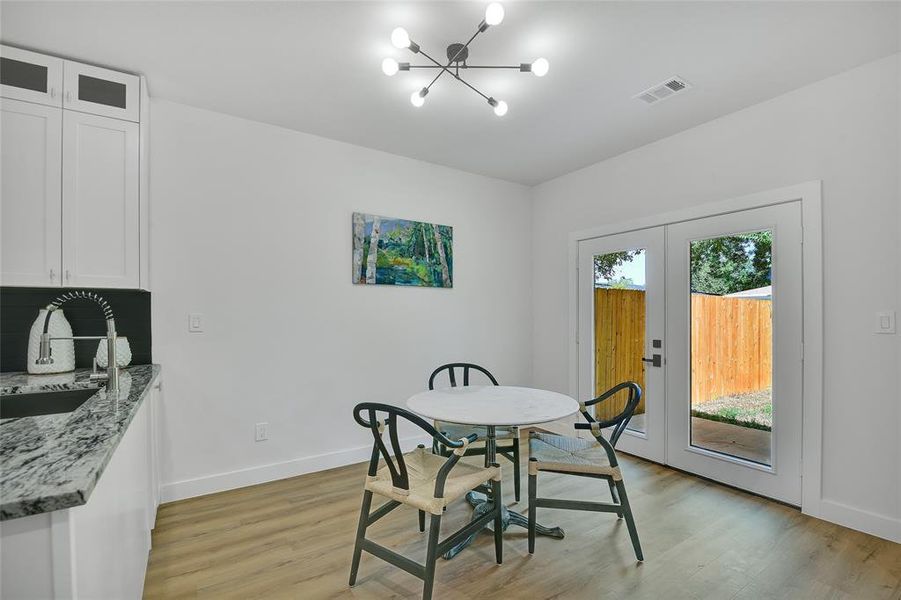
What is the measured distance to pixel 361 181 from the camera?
372cm

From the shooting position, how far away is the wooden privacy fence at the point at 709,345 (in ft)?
9.70

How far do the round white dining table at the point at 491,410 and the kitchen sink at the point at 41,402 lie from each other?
1.66 meters

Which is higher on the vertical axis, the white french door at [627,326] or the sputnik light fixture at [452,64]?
the sputnik light fixture at [452,64]

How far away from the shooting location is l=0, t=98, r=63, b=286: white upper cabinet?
7.22ft

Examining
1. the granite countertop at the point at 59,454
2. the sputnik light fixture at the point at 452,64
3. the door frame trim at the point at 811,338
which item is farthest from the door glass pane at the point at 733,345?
the granite countertop at the point at 59,454

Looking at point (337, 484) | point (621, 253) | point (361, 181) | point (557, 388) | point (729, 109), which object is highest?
point (729, 109)

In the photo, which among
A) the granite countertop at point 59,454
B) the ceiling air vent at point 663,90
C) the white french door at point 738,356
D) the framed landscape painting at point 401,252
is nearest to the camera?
the granite countertop at point 59,454

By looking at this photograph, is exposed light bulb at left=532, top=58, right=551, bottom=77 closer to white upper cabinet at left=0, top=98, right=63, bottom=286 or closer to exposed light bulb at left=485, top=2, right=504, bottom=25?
exposed light bulb at left=485, top=2, right=504, bottom=25

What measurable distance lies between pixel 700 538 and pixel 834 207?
85.8 inches

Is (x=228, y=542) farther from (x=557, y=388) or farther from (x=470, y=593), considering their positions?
(x=557, y=388)

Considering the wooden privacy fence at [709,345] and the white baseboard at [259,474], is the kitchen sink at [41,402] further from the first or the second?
the wooden privacy fence at [709,345]

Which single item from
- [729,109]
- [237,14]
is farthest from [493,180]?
[237,14]

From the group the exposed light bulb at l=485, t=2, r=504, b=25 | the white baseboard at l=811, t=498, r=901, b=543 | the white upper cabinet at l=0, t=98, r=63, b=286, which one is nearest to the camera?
the exposed light bulb at l=485, t=2, r=504, b=25

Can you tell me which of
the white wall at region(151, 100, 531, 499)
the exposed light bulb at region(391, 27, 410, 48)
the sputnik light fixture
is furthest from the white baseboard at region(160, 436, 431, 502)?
the exposed light bulb at region(391, 27, 410, 48)
